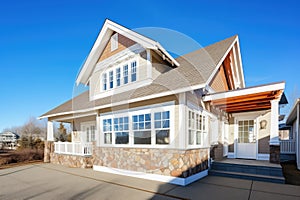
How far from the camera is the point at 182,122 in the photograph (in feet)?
19.6

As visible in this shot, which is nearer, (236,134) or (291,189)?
(291,189)

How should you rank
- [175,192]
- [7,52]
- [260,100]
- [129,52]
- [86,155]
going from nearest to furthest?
[175,192]
[260,100]
[129,52]
[86,155]
[7,52]

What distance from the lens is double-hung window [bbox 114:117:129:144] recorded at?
7.59 meters

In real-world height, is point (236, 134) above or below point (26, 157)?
above

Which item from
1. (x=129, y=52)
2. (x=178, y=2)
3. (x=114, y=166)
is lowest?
(x=114, y=166)

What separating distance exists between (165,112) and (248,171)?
150 inches

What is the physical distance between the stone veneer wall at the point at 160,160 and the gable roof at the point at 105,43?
4.23 metres

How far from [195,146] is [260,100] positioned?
335cm

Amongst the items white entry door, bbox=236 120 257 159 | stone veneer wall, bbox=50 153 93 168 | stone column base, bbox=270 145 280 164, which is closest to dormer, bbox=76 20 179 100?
stone veneer wall, bbox=50 153 93 168

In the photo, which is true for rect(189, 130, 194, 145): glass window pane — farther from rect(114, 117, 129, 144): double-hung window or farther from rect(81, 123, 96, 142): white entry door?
rect(81, 123, 96, 142): white entry door

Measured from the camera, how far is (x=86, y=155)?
9484 mm

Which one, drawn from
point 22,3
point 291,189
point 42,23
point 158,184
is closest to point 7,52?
point 42,23

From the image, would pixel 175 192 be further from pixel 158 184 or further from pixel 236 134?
pixel 236 134

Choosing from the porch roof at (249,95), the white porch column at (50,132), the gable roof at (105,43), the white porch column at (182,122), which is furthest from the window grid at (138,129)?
the white porch column at (50,132)
